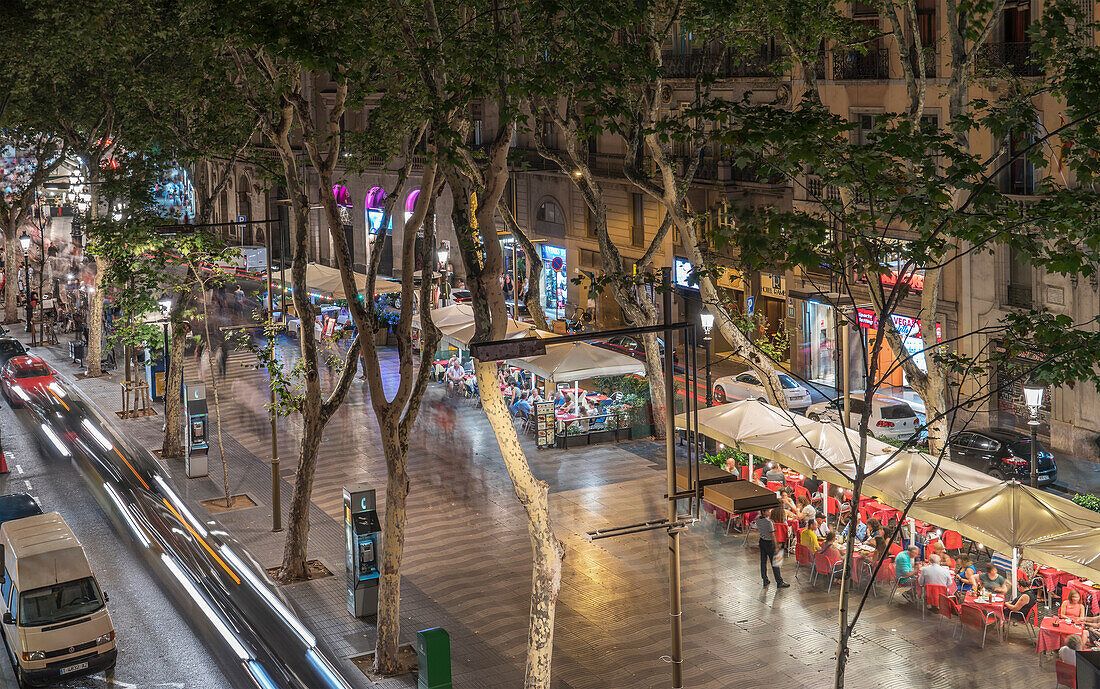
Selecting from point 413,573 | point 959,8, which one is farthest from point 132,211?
point 959,8

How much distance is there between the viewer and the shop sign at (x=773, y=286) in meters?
39.7

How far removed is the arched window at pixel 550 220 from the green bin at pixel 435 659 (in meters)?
34.6

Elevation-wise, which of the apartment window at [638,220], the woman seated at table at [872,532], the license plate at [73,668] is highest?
the apartment window at [638,220]

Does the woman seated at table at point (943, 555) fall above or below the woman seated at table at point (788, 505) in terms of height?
below

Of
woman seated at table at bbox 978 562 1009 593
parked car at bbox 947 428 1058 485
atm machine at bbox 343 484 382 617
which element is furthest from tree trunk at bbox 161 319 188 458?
woman seated at table at bbox 978 562 1009 593

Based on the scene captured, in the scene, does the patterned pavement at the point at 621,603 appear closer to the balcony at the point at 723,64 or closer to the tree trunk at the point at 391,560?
the tree trunk at the point at 391,560

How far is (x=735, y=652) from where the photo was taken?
687 inches

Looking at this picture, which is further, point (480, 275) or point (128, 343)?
point (128, 343)

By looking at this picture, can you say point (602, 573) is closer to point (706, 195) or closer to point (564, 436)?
point (564, 436)

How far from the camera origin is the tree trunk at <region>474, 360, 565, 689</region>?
14.7 meters

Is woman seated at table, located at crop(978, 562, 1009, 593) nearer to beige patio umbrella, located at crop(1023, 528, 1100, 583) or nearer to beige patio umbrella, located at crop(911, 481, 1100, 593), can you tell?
beige patio umbrella, located at crop(911, 481, 1100, 593)

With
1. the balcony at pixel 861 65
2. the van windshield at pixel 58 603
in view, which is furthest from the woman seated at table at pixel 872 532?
the balcony at pixel 861 65

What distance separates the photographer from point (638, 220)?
148 feet

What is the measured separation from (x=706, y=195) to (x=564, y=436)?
1472 centimetres
